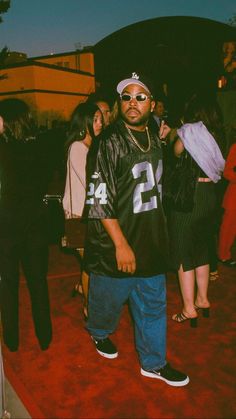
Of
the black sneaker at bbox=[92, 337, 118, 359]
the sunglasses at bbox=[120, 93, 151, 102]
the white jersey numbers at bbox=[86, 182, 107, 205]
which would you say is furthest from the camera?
the black sneaker at bbox=[92, 337, 118, 359]

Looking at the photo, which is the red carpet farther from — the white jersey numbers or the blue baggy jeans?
the white jersey numbers

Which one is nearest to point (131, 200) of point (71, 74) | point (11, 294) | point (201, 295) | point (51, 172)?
point (51, 172)

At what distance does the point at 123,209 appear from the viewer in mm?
2607

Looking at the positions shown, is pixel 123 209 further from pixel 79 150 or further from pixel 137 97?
pixel 79 150

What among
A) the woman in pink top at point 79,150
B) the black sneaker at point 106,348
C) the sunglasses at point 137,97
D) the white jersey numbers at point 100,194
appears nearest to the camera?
the white jersey numbers at point 100,194

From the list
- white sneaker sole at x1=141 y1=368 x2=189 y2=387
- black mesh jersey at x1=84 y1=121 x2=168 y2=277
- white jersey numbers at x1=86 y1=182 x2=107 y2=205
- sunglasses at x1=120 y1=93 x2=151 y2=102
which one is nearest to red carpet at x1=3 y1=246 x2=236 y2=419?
white sneaker sole at x1=141 y1=368 x2=189 y2=387

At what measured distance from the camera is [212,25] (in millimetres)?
17812

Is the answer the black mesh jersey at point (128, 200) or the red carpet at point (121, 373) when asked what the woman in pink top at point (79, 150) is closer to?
the red carpet at point (121, 373)

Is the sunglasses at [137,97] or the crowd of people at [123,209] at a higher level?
the sunglasses at [137,97]

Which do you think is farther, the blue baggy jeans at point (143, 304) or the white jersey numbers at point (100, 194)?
the blue baggy jeans at point (143, 304)

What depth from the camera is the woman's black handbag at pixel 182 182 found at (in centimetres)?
330

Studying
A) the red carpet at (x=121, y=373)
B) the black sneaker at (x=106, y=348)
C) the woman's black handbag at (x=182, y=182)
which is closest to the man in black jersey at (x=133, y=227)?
the red carpet at (x=121, y=373)

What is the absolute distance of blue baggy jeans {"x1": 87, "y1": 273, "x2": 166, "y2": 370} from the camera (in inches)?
108

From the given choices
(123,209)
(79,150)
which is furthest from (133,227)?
(79,150)
